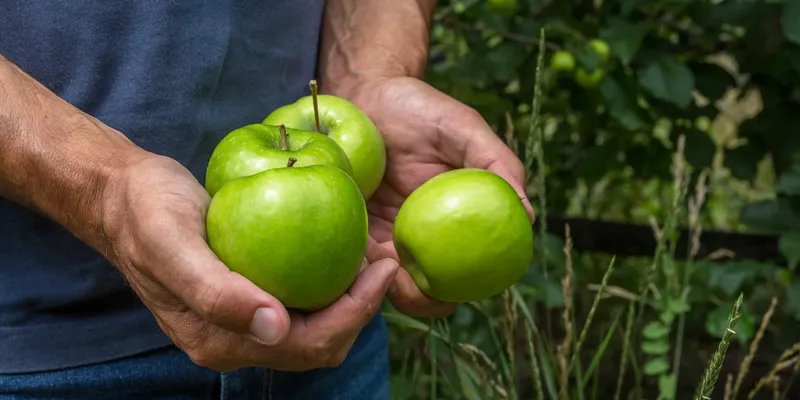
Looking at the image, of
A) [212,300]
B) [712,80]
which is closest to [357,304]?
[212,300]

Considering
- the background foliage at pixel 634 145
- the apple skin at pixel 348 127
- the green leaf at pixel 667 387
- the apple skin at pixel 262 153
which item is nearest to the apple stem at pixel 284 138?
the apple skin at pixel 262 153

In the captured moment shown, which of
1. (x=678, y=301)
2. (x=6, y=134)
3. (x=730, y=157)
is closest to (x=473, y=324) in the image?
(x=678, y=301)

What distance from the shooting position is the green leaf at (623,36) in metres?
1.95

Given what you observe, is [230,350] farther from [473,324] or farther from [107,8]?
[473,324]

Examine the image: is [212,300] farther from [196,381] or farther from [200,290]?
[196,381]

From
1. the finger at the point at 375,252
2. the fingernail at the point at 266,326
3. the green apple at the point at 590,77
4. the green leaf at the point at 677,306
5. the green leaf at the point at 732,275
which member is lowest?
the green leaf at the point at 732,275

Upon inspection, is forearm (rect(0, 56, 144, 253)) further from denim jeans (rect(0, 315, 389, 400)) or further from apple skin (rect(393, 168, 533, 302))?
apple skin (rect(393, 168, 533, 302))

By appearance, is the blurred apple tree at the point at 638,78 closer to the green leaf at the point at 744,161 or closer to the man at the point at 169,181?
the green leaf at the point at 744,161

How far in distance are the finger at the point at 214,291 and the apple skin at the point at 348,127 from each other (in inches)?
15.9

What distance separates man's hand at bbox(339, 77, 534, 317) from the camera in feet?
4.00

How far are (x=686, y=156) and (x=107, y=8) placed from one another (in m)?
1.67

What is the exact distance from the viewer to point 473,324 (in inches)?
75.1

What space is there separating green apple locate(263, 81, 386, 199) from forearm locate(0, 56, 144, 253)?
30cm

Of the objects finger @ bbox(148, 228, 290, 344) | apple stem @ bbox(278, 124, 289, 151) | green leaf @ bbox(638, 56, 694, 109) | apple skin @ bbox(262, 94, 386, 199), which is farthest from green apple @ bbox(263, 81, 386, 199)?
green leaf @ bbox(638, 56, 694, 109)
